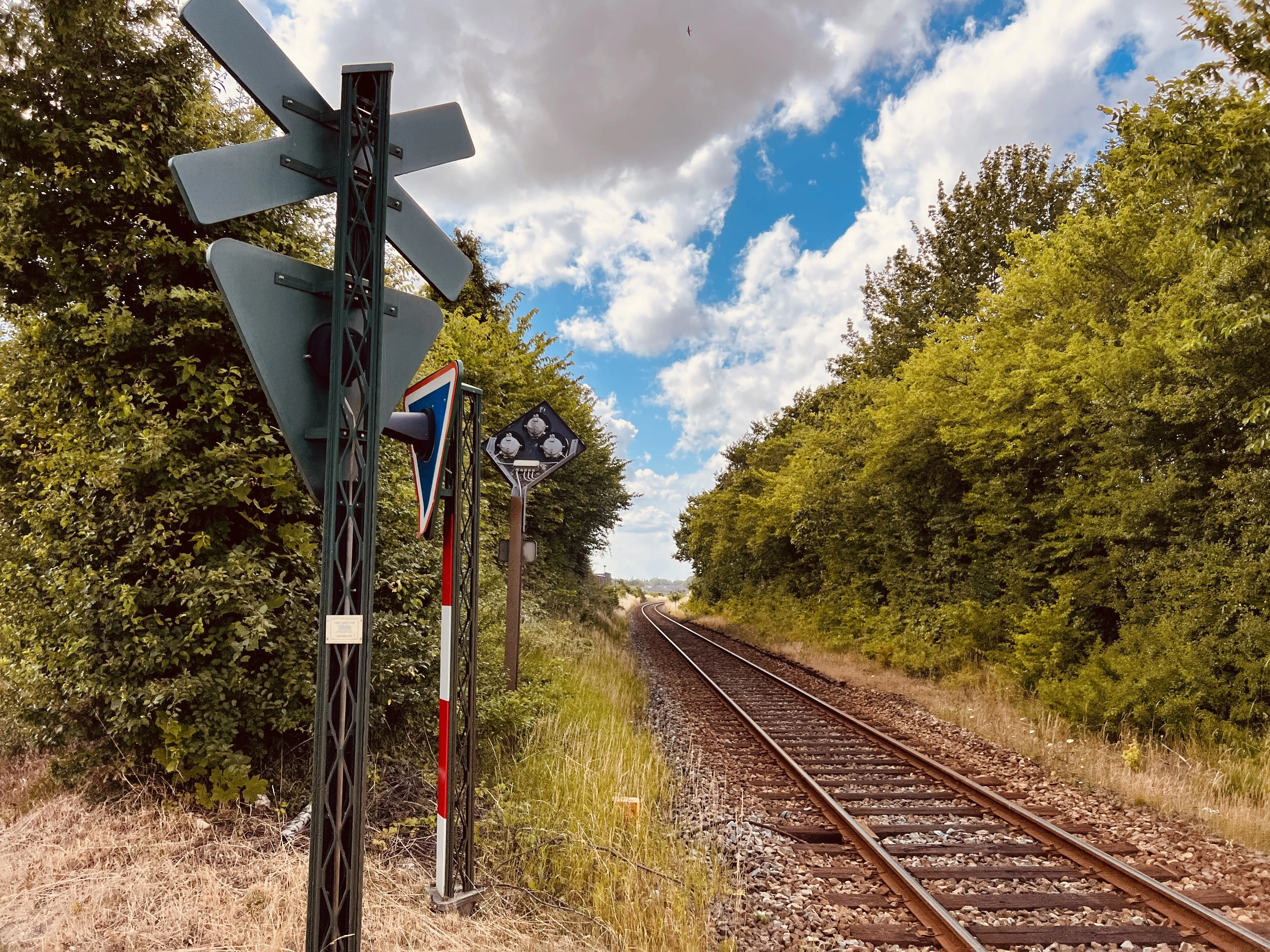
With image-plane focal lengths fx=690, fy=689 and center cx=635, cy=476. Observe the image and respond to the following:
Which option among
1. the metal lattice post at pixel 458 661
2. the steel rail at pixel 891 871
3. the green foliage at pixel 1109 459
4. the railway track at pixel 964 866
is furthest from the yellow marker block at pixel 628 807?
the green foliage at pixel 1109 459

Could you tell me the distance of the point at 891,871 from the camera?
5066 mm

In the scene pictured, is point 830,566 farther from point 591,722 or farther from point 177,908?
point 177,908

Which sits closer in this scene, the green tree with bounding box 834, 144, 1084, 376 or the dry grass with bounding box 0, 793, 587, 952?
the dry grass with bounding box 0, 793, 587, 952

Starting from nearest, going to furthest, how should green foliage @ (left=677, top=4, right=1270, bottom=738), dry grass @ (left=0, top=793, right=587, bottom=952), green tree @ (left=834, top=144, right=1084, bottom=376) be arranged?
1. dry grass @ (left=0, top=793, right=587, bottom=952)
2. green foliage @ (left=677, top=4, right=1270, bottom=738)
3. green tree @ (left=834, top=144, right=1084, bottom=376)

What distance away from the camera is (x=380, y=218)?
239 centimetres

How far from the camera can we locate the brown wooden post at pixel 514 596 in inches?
302

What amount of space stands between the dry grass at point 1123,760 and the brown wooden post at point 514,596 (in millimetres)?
6156

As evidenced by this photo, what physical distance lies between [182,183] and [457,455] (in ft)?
7.38

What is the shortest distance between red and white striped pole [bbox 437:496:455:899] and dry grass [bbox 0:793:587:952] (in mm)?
286

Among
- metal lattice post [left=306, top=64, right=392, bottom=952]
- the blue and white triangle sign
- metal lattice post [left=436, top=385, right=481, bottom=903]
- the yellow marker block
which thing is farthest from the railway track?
the blue and white triangle sign

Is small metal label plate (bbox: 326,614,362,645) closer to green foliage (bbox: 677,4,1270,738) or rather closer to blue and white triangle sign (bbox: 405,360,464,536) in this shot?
blue and white triangle sign (bbox: 405,360,464,536)

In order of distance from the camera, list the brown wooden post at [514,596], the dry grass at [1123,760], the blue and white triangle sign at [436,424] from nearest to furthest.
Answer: the blue and white triangle sign at [436,424] < the dry grass at [1123,760] < the brown wooden post at [514,596]

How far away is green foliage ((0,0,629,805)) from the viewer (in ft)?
14.9

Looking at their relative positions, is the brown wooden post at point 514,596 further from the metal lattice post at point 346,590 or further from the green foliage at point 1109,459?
the green foliage at point 1109,459
